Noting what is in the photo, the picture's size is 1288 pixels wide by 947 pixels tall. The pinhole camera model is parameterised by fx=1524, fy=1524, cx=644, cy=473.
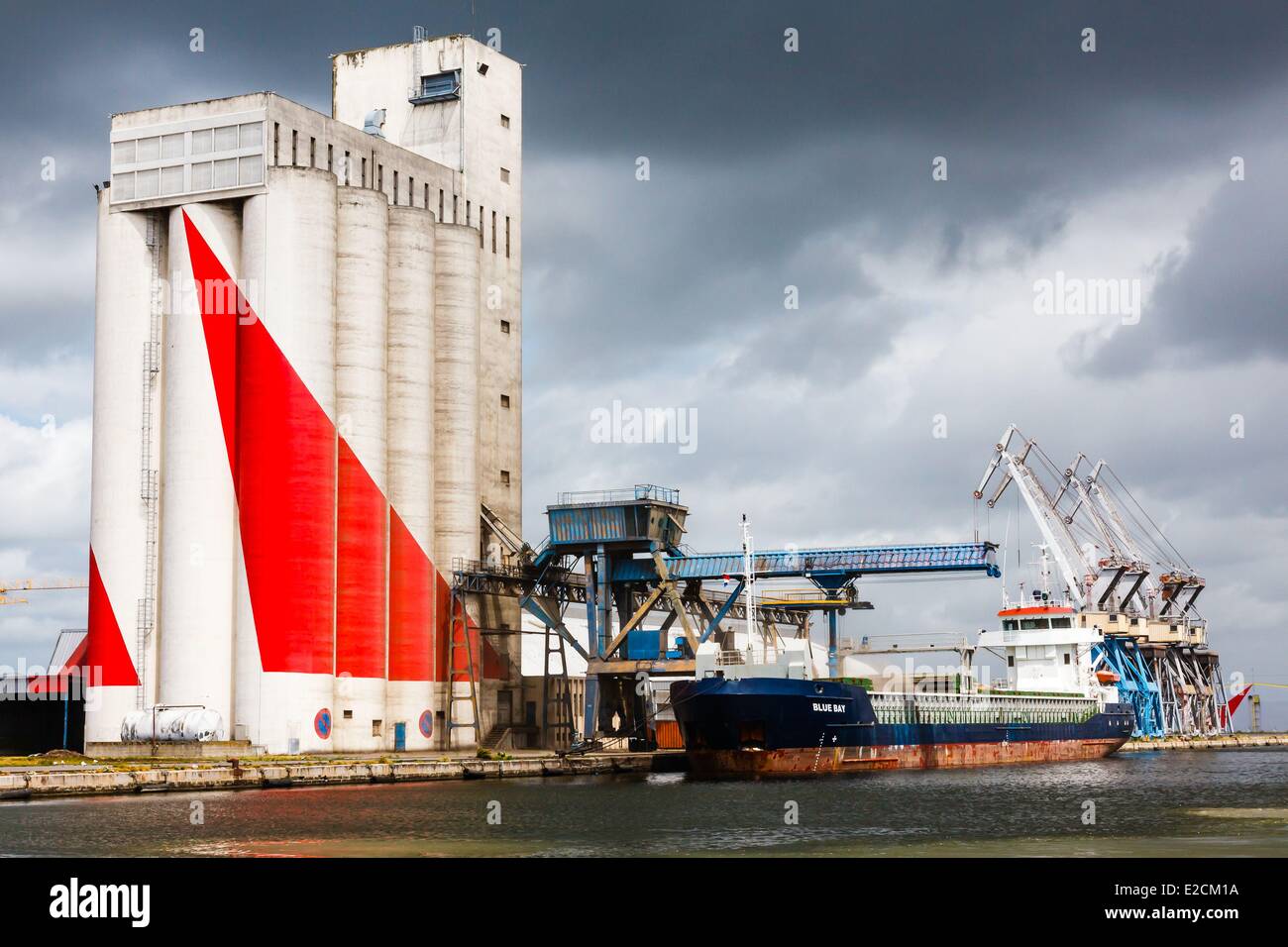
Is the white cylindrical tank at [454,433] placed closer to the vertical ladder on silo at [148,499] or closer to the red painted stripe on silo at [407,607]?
the red painted stripe on silo at [407,607]

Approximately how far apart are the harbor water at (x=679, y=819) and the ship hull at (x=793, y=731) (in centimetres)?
248

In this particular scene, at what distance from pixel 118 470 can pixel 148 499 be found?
247 cm

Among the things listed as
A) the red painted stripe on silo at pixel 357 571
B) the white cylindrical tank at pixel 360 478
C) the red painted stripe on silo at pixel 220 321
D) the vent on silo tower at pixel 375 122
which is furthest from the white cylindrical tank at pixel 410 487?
the vent on silo tower at pixel 375 122

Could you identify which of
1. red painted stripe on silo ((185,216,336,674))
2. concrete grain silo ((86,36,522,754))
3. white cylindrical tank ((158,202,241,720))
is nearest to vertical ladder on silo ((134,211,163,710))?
concrete grain silo ((86,36,522,754))

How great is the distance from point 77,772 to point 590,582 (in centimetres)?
3582

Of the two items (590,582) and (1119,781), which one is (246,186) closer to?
(590,582)

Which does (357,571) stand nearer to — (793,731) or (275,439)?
(275,439)

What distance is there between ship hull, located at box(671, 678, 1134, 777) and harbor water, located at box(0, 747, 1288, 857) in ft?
8.12

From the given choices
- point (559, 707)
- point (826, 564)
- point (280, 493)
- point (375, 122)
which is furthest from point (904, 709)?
point (375, 122)

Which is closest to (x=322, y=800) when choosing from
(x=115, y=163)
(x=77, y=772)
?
(x=77, y=772)

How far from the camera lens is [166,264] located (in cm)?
8300

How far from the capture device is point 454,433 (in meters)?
89.2

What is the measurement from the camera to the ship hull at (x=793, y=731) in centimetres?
7012

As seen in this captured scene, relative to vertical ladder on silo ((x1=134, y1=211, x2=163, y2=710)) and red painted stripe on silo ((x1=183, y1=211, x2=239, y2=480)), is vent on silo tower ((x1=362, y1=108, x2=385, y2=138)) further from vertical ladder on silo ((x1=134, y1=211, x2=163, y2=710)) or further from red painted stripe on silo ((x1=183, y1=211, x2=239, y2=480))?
vertical ladder on silo ((x1=134, y1=211, x2=163, y2=710))
